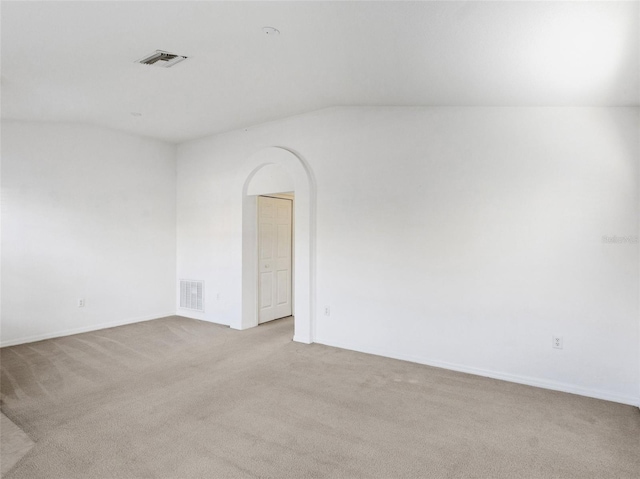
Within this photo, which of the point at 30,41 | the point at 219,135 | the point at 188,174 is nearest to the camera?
the point at 30,41

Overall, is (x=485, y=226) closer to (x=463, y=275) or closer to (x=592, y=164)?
(x=463, y=275)

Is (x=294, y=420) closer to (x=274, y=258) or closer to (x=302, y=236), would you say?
(x=302, y=236)

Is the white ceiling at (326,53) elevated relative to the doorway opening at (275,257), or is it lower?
elevated

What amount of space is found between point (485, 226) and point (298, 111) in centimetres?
259

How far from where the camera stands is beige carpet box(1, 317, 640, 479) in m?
2.22

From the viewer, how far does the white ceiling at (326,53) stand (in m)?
2.21

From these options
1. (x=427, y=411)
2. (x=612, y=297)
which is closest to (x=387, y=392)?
(x=427, y=411)

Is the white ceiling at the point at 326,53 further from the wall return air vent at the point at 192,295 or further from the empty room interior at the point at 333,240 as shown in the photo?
the wall return air vent at the point at 192,295

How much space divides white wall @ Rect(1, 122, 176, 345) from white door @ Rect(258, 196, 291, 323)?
1705 millimetres

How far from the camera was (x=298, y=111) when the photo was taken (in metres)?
4.65

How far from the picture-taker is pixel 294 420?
2756 millimetres

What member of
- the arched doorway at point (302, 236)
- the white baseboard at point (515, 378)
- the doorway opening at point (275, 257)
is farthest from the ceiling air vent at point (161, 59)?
the white baseboard at point (515, 378)

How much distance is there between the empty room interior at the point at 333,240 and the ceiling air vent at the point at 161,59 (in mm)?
48

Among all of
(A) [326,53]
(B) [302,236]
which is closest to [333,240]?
(B) [302,236]
